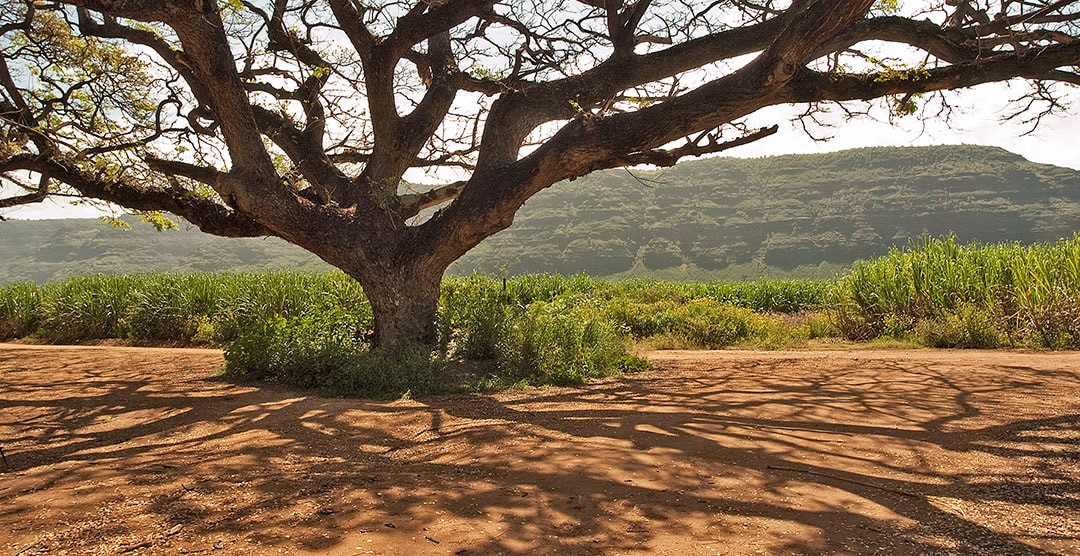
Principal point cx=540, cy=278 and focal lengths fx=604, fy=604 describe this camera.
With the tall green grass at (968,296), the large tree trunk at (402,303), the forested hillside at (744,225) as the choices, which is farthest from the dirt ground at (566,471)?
the forested hillside at (744,225)

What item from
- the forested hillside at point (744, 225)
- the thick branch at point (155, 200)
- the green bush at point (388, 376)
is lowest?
the green bush at point (388, 376)

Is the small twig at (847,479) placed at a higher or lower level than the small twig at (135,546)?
lower

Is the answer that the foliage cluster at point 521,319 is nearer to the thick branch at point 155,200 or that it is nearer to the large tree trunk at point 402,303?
the large tree trunk at point 402,303

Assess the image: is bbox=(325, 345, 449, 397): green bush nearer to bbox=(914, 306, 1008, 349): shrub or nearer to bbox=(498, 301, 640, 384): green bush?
bbox=(498, 301, 640, 384): green bush

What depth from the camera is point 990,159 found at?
10700cm

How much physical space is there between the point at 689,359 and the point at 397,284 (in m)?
4.63

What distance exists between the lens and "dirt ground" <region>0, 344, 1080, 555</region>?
2.40m

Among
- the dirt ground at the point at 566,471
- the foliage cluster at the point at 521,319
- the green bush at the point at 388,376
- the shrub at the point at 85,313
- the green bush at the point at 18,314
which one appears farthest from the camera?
the green bush at the point at 18,314

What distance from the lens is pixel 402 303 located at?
7543mm

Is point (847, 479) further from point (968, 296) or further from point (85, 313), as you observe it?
point (85, 313)

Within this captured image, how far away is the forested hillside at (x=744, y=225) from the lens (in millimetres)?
96000

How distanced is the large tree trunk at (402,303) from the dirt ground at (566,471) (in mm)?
1508

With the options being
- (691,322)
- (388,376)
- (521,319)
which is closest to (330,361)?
(388,376)

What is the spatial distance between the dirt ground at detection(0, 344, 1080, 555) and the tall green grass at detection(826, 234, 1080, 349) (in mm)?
3201
